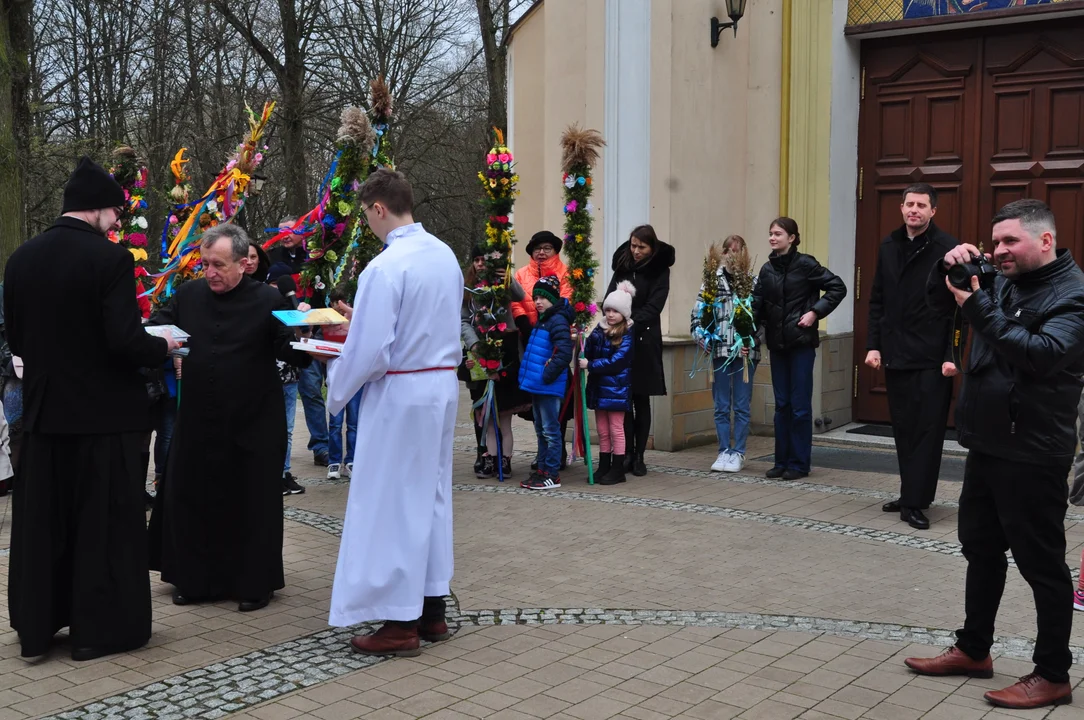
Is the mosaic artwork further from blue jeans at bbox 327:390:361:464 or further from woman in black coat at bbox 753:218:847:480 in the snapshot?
blue jeans at bbox 327:390:361:464

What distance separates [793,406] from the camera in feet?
29.4

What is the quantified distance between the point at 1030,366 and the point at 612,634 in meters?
2.17

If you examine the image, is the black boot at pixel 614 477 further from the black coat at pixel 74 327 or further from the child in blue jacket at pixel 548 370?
the black coat at pixel 74 327

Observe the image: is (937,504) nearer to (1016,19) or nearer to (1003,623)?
(1003,623)

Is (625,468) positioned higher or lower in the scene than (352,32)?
lower

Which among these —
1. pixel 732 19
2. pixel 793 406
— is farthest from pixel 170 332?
pixel 732 19

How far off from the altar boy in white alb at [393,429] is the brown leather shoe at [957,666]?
2106 millimetres

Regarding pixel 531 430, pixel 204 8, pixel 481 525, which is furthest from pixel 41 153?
pixel 481 525

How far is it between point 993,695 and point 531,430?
791 centimetres

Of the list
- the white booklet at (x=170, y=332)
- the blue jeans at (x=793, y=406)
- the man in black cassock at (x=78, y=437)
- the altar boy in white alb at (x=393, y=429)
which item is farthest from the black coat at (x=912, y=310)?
the man in black cassock at (x=78, y=437)

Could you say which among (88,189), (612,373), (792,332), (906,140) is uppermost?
(906,140)

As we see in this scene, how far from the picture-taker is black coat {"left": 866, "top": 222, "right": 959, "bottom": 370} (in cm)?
748

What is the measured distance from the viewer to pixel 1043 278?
4387 mm

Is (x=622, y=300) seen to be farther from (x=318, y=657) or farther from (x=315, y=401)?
(x=318, y=657)
